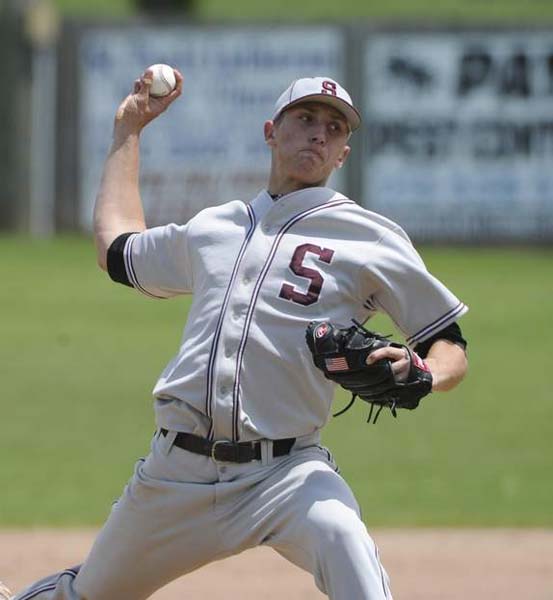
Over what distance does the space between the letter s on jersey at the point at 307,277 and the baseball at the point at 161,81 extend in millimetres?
915

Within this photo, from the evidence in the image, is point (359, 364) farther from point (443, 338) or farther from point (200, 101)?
point (200, 101)

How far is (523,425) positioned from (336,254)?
6.85 meters

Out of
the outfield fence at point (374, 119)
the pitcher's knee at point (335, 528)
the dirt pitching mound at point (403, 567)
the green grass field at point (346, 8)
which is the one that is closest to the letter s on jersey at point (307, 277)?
the pitcher's knee at point (335, 528)

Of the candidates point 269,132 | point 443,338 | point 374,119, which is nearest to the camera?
point 443,338

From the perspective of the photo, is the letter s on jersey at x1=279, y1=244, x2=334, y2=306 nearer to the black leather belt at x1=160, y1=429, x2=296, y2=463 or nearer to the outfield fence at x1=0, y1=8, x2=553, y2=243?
the black leather belt at x1=160, y1=429, x2=296, y2=463

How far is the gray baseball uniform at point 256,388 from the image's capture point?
4.28 metres

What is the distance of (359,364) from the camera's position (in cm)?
405

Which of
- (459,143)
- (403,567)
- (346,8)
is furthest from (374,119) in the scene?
(403,567)

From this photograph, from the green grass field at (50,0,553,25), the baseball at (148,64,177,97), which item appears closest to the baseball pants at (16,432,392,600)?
the baseball at (148,64,177,97)

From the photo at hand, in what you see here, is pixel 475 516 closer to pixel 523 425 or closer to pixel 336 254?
pixel 523 425

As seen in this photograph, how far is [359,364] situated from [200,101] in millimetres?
18330

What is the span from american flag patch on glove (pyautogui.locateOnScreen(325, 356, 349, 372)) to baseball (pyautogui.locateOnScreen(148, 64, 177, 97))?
1.32m

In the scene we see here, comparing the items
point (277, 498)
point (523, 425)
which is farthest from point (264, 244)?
point (523, 425)

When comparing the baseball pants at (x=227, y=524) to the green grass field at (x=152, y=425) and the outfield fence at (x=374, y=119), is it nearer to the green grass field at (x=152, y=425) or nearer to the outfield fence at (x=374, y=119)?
the green grass field at (x=152, y=425)
